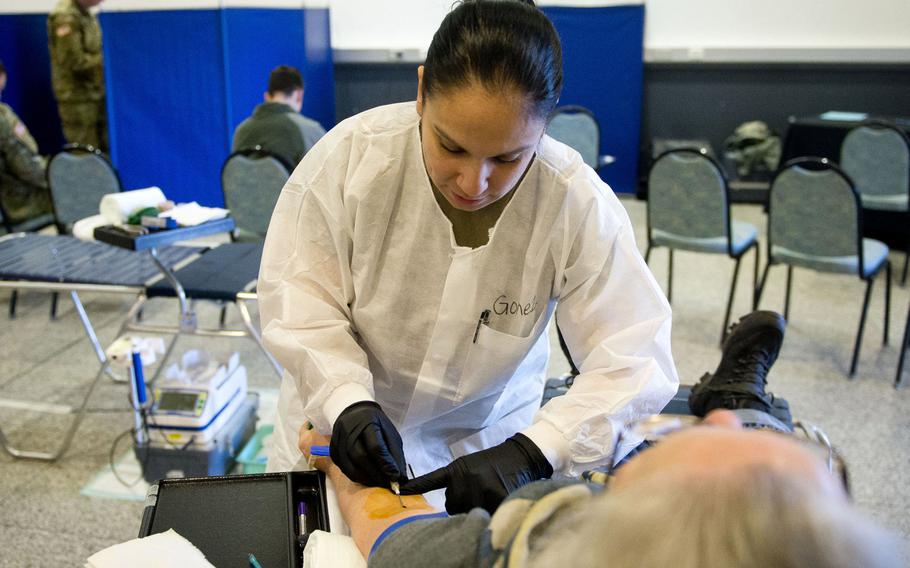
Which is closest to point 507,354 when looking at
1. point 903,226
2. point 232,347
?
point 232,347

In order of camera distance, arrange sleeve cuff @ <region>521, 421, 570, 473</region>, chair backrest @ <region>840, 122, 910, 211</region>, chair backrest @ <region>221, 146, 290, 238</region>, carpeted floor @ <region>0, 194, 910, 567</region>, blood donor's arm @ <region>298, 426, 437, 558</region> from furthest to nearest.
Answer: chair backrest @ <region>840, 122, 910, 211</region>, chair backrest @ <region>221, 146, 290, 238</region>, carpeted floor @ <region>0, 194, 910, 567</region>, sleeve cuff @ <region>521, 421, 570, 473</region>, blood donor's arm @ <region>298, 426, 437, 558</region>

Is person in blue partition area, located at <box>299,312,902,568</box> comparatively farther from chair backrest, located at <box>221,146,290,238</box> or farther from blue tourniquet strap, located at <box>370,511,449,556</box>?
chair backrest, located at <box>221,146,290,238</box>

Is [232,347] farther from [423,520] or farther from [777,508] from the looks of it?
[777,508]

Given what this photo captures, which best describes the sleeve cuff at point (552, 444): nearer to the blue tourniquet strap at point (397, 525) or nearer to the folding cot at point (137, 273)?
the blue tourniquet strap at point (397, 525)

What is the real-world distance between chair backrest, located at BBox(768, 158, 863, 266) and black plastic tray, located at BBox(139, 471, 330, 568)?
2.29 meters

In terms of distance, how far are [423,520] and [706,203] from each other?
2.45m

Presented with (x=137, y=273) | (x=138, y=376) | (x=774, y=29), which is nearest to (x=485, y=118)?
(x=138, y=376)

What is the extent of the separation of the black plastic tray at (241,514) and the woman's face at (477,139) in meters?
0.46

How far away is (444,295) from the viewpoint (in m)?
1.11

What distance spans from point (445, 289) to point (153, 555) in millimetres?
525

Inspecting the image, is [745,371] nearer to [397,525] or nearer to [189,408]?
[397,525]

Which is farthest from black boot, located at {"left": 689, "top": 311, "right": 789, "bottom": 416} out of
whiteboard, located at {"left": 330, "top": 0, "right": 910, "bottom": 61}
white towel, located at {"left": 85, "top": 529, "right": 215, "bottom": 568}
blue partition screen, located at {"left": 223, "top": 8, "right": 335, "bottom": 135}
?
whiteboard, located at {"left": 330, "top": 0, "right": 910, "bottom": 61}

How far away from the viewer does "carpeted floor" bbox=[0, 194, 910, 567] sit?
197 centimetres

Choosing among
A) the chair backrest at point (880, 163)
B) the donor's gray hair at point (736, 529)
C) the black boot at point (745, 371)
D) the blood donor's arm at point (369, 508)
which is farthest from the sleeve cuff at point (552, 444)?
the chair backrest at point (880, 163)
